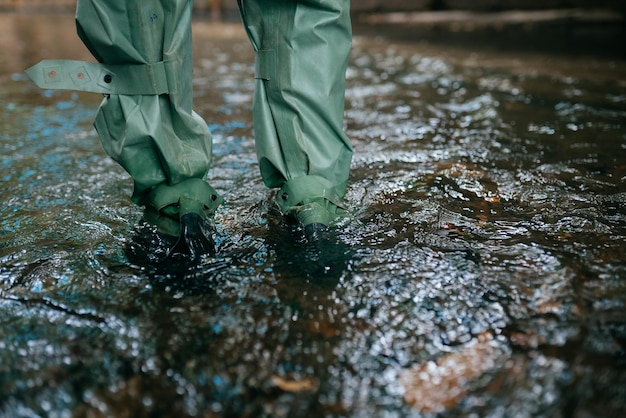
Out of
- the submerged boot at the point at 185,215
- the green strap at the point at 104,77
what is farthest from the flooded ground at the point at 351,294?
the green strap at the point at 104,77

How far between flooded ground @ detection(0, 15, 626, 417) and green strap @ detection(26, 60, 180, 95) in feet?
1.35

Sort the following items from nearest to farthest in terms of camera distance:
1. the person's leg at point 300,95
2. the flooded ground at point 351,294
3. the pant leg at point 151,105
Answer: the flooded ground at point 351,294
the pant leg at point 151,105
the person's leg at point 300,95

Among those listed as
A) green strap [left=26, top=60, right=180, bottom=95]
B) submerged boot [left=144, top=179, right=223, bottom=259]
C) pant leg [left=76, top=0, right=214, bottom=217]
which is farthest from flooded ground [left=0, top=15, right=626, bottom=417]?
green strap [left=26, top=60, right=180, bottom=95]

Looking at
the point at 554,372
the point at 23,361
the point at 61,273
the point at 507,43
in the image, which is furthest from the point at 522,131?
the point at 507,43

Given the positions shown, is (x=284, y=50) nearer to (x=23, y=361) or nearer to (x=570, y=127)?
(x=23, y=361)

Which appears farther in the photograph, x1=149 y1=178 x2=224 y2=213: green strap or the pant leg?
x1=149 y1=178 x2=224 y2=213: green strap

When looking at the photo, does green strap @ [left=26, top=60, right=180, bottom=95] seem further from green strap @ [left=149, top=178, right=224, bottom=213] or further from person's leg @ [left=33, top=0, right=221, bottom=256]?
green strap @ [left=149, top=178, right=224, bottom=213]

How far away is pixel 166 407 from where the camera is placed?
96cm

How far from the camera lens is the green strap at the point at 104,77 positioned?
1450mm

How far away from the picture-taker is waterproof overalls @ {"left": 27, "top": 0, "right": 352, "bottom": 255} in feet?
4.74

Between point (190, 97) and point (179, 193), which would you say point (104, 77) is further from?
point (179, 193)

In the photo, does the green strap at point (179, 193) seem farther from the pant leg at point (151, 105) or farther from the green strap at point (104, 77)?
the green strap at point (104, 77)

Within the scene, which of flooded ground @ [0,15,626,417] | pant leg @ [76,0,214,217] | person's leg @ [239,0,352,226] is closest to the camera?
flooded ground @ [0,15,626,417]

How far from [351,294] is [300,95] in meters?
0.60
